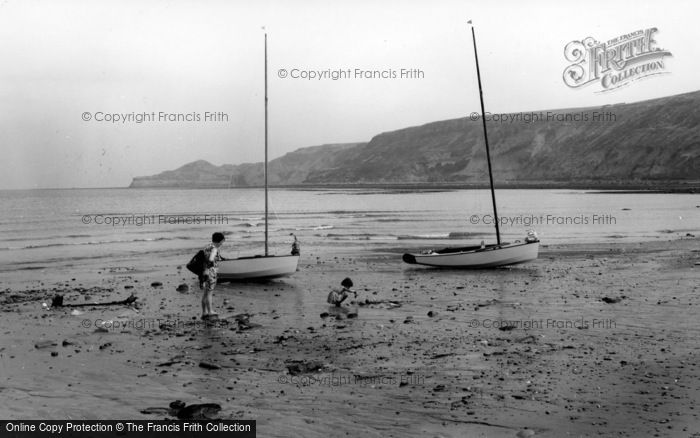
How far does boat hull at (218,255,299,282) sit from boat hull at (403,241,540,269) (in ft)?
20.9

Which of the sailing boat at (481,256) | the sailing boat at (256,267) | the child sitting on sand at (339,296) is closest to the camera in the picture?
the child sitting on sand at (339,296)

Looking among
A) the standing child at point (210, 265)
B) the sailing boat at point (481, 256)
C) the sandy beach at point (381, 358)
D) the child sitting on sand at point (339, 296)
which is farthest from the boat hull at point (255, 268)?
the standing child at point (210, 265)

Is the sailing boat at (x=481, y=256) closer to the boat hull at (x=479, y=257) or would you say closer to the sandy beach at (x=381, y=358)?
the boat hull at (x=479, y=257)

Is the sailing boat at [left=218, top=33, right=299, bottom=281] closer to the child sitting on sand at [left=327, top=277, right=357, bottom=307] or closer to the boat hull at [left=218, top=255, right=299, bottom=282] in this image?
the boat hull at [left=218, top=255, right=299, bottom=282]

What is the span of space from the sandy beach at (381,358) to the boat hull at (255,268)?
0.90 m

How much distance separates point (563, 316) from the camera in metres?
17.8

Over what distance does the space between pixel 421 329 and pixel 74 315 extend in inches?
376

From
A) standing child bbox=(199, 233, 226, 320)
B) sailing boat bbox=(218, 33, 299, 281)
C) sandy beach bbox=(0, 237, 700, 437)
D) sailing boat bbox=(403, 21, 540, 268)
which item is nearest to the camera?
sandy beach bbox=(0, 237, 700, 437)

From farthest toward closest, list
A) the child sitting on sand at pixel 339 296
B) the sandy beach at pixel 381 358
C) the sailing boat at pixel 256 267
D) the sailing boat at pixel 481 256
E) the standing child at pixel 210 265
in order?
the sailing boat at pixel 481 256
the sailing boat at pixel 256 267
the child sitting on sand at pixel 339 296
the standing child at pixel 210 265
the sandy beach at pixel 381 358

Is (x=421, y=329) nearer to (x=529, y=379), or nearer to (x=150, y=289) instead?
(x=529, y=379)

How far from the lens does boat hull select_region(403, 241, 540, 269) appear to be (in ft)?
97.1

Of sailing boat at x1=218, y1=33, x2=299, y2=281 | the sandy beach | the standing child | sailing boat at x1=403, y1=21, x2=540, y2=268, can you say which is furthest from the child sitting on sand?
sailing boat at x1=403, y1=21, x2=540, y2=268

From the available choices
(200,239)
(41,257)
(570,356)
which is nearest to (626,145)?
(200,239)

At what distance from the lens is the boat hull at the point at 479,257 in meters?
29.6
